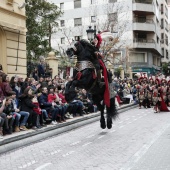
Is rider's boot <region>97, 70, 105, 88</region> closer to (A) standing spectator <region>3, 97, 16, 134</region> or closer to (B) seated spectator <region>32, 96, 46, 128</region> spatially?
(B) seated spectator <region>32, 96, 46, 128</region>

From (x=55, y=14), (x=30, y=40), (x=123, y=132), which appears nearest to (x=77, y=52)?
(x=123, y=132)

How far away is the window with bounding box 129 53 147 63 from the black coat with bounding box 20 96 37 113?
38.3m

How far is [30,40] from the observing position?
90.3 feet

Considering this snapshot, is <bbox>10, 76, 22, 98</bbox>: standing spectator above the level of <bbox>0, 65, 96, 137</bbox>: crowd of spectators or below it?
above

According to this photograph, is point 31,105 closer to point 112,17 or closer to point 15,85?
point 15,85

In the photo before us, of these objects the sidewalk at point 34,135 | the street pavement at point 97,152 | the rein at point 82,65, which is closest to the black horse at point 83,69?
the rein at point 82,65

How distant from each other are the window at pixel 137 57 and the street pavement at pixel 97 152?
38.2 meters

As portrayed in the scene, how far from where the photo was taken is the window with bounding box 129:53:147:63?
49.5 meters

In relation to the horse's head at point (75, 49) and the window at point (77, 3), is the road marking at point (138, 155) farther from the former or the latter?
the window at point (77, 3)

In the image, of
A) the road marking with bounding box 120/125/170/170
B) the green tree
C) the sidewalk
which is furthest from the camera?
the green tree

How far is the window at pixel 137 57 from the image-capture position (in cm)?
4947

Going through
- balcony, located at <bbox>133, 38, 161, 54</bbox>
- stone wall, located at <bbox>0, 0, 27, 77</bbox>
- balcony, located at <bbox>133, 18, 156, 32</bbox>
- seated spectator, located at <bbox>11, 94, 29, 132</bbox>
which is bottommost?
seated spectator, located at <bbox>11, 94, 29, 132</bbox>

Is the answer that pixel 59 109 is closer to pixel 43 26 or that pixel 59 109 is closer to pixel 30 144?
pixel 30 144

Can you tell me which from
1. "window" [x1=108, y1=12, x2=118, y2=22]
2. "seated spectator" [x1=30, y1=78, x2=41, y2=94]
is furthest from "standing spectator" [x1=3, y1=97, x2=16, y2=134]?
"window" [x1=108, y1=12, x2=118, y2=22]
